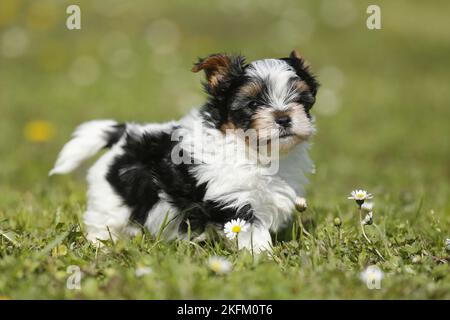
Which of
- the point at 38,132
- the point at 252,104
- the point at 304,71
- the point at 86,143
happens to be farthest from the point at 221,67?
the point at 38,132

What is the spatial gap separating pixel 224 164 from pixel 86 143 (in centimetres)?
122

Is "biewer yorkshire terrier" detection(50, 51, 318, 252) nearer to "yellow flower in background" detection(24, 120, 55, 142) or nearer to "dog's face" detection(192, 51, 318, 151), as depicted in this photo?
"dog's face" detection(192, 51, 318, 151)

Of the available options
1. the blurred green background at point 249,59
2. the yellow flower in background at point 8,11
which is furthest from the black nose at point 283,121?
the yellow flower in background at point 8,11

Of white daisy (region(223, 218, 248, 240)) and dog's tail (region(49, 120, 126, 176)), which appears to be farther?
dog's tail (region(49, 120, 126, 176))

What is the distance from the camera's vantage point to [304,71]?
423 centimetres

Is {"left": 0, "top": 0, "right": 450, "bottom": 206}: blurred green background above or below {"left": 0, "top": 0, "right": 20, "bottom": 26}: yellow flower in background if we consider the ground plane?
below

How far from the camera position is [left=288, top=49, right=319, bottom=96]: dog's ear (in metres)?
4.17

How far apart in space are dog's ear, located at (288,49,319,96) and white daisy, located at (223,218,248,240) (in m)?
1.04

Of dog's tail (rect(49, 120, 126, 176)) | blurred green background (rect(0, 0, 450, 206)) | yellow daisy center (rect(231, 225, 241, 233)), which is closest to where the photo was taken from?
yellow daisy center (rect(231, 225, 241, 233))

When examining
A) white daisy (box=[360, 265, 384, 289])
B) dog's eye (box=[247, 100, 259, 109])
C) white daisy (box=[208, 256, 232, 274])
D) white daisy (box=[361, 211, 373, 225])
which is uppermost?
dog's eye (box=[247, 100, 259, 109])

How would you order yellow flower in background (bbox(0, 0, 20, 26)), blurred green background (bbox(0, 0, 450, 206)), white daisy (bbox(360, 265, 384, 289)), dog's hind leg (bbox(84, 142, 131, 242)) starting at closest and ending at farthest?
white daisy (bbox(360, 265, 384, 289)) < dog's hind leg (bbox(84, 142, 131, 242)) < blurred green background (bbox(0, 0, 450, 206)) < yellow flower in background (bbox(0, 0, 20, 26))

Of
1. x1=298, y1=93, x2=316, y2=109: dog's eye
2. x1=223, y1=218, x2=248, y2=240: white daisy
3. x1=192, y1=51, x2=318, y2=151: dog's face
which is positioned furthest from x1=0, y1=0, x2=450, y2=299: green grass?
x1=298, y1=93, x2=316, y2=109: dog's eye

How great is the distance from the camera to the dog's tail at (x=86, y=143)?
4664 mm
